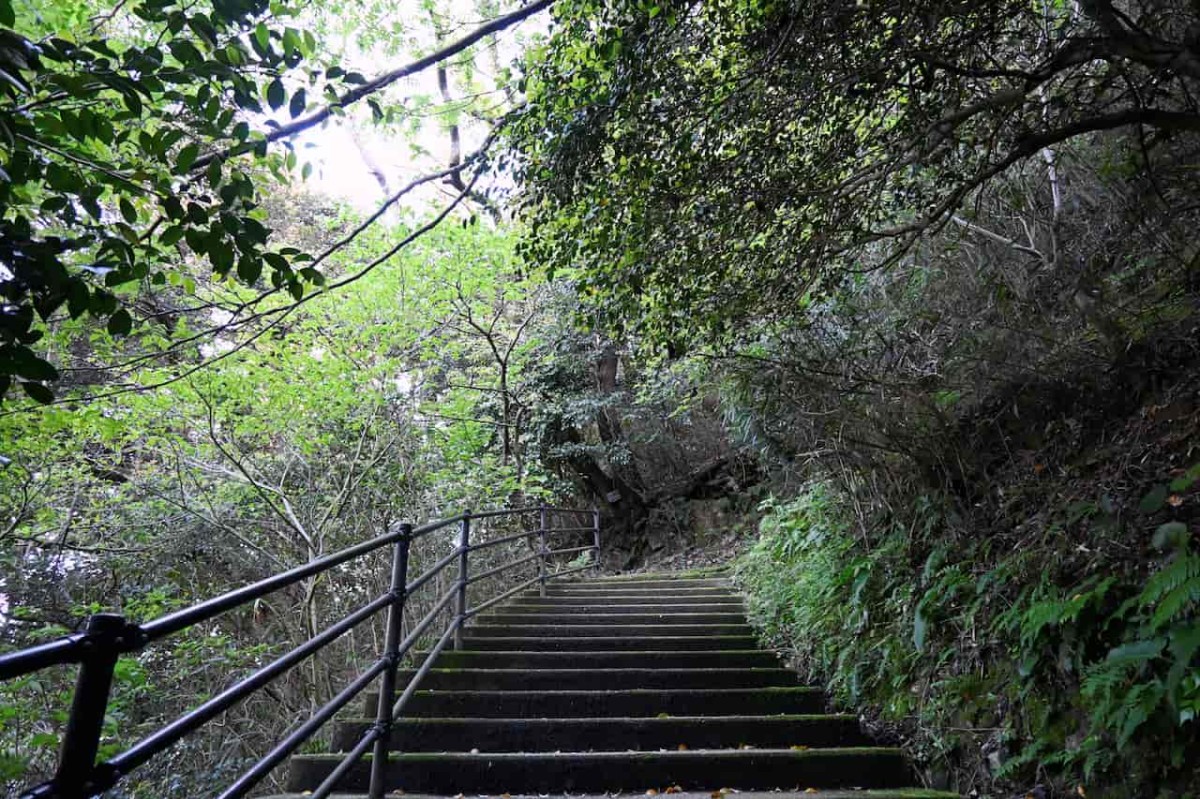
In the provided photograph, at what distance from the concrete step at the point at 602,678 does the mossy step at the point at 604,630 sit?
869 mm

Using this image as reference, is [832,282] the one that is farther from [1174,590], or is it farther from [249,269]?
[249,269]

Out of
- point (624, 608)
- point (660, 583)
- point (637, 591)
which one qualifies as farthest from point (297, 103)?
point (660, 583)

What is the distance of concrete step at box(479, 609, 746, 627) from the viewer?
5.71 meters

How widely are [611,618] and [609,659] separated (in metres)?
1.32

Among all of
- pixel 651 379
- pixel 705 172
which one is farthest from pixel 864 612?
pixel 651 379

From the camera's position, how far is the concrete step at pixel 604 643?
490 centimetres

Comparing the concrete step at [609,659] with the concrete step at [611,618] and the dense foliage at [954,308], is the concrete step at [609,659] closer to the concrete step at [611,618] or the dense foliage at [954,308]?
the dense foliage at [954,308]

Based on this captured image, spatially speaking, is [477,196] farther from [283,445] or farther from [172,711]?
[172,711]

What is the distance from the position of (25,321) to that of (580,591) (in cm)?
670

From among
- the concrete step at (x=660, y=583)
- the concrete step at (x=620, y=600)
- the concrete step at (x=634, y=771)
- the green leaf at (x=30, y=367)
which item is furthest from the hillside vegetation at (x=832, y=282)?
the concrete step at (x=660, y=583)

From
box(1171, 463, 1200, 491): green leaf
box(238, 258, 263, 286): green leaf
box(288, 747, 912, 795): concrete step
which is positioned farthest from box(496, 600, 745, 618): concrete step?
box(238, 258, 263, 286): green leaf

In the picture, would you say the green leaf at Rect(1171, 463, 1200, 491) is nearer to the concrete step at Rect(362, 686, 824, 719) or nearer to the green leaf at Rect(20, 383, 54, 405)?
the concrete step at Rect(362, 686, 824, 719)

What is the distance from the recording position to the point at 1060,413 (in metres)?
3.42

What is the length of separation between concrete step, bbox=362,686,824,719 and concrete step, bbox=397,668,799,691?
252 mm
